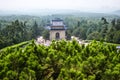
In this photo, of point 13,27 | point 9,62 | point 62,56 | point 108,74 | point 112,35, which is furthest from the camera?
point 13,27

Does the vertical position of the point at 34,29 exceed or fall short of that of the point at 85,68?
it falls short

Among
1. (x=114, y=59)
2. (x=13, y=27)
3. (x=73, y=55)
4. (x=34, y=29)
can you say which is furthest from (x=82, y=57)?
(x=34, y=29)

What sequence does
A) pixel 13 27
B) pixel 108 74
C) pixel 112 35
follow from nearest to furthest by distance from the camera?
1. pixel 108 74
2. pixel 112 35
3. pixel 13 27

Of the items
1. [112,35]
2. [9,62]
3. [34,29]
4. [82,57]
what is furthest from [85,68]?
[34,29]

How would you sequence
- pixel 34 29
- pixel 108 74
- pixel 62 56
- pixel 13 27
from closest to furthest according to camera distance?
pixel 108 74, pixel 62 56, pixel 13 27, pixel 34 29

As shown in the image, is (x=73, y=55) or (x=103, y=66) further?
(x=73, y=55)

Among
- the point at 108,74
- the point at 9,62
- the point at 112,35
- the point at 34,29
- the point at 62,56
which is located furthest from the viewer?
the point at 34,29

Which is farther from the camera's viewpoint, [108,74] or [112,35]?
[112,35]

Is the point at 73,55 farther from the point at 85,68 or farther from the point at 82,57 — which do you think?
the point at 85,68

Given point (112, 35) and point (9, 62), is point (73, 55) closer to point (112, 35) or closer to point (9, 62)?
point (9, 62)
